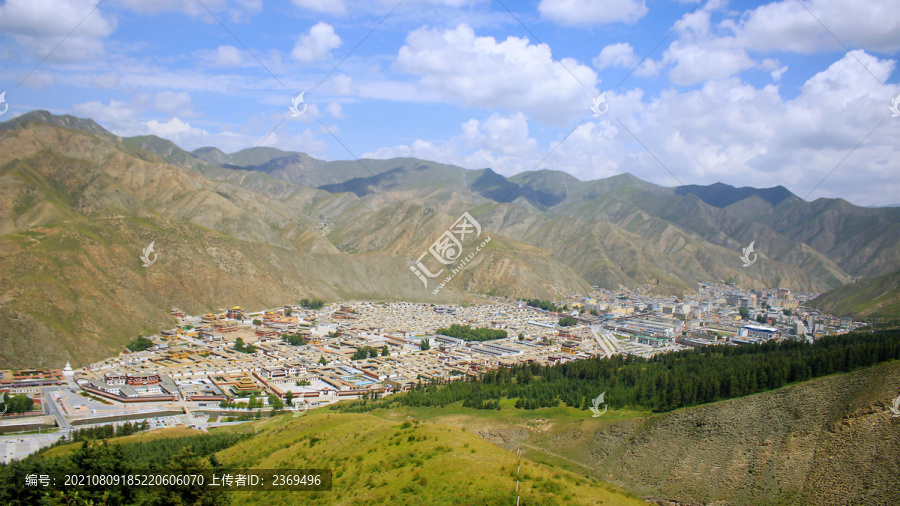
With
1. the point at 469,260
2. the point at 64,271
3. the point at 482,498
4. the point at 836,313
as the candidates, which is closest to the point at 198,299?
the point at 64,271

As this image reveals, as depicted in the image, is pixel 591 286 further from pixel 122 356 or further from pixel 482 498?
pixel 482 498

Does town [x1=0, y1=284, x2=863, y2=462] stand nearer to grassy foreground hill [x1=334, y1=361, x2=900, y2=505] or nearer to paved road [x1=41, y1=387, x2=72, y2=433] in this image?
paved road [x1=41, y1=387, x2=72, y2=433]

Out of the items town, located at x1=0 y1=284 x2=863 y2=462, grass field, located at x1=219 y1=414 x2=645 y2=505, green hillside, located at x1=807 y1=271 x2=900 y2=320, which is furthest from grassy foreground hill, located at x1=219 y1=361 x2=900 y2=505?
green hillside, located at x1=807 y1=271 x2=900 y2=320

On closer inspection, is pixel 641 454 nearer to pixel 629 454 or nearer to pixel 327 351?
pixel 629 454

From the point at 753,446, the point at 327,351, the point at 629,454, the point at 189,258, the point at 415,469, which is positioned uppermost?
the point at 189,258

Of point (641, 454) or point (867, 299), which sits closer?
point (641, 454)

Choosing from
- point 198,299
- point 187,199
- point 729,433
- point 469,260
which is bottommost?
point 729,433

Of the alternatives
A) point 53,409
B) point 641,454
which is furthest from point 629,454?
point 53,409
